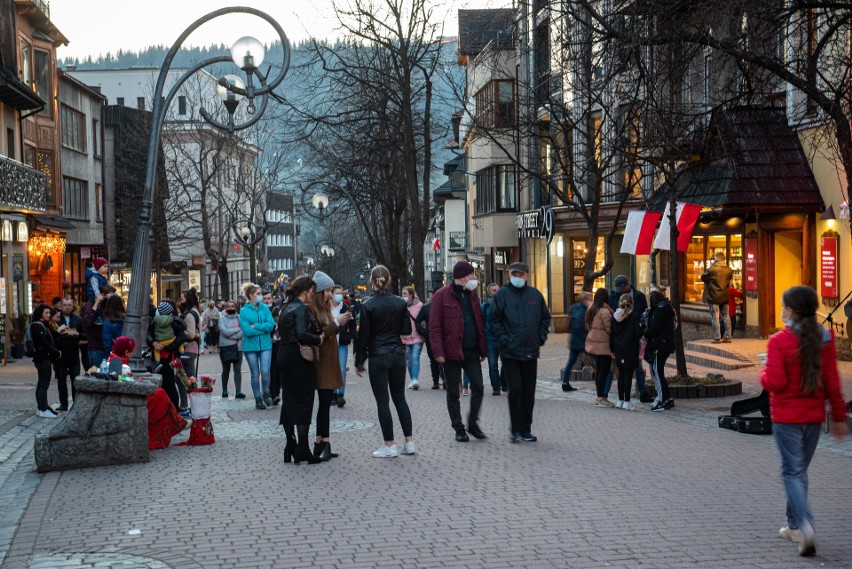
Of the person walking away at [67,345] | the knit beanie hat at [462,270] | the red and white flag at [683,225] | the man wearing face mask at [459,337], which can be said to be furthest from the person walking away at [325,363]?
the red and white flag at [683,225]

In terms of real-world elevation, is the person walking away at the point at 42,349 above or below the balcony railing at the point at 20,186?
below

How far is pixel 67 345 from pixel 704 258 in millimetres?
16357

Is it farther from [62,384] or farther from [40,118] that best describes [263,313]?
[40,118]

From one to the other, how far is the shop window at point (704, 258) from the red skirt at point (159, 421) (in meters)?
16.4

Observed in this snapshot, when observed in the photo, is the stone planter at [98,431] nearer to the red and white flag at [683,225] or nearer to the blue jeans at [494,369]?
the blue jeans at [494,369]

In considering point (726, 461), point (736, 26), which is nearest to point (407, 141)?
point (736, 26)

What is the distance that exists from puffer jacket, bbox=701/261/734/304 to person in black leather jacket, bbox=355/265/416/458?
14098 millimetres

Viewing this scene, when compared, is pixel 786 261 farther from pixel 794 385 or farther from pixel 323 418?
pixel 794 385

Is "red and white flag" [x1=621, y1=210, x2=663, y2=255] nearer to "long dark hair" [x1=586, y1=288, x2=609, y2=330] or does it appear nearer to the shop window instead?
the shop window

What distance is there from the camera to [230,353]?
18766 mm

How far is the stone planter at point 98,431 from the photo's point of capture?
37.4 ft

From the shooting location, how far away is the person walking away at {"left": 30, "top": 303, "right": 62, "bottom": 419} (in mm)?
16422

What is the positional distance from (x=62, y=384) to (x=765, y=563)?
1272 centimetres

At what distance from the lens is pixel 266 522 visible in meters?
8.38
